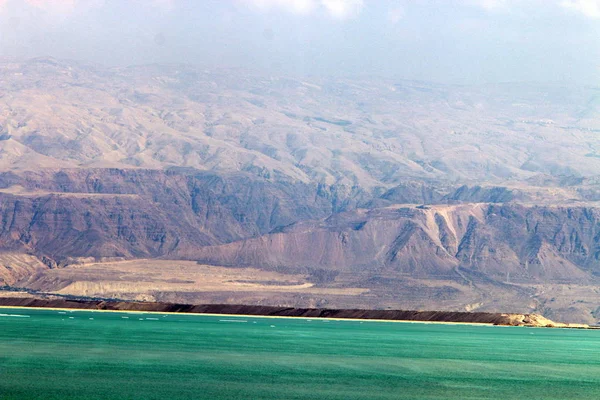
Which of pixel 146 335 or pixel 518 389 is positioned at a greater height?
pixel 518 389

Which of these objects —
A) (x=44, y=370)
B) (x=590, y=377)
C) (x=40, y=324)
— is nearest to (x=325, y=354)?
(x=590, y=377)

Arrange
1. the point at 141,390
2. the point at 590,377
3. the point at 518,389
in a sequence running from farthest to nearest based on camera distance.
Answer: the point at 590,377 < the point at 518,389 < the point at 141,390

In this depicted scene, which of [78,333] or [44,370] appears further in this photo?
[78,333]

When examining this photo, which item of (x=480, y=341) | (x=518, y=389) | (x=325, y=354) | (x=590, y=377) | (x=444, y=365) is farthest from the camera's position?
(x=480, y=341)

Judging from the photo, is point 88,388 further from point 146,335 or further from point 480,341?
point 480,341

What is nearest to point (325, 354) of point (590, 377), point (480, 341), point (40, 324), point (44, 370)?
point (590, 377)

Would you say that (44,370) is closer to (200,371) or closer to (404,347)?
(200,371)
